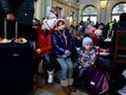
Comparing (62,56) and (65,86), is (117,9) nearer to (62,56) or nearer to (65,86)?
(62,56)

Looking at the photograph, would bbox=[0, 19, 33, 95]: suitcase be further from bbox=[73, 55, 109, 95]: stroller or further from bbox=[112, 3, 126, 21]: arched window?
bbox=[112, 3, 126, 21]: arched window

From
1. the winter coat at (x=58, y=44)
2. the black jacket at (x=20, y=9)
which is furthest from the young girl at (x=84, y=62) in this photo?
the black jacket at (x=20, y=9)

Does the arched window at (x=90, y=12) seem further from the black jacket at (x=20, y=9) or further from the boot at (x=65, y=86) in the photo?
the black jacket at (x=20, y=9)

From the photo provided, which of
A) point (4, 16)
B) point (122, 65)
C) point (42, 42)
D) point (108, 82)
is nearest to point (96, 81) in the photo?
point (108, 82)

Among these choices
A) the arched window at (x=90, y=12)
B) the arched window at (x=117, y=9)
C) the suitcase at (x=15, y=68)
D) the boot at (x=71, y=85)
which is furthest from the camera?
the arched window at (x=90, y=12)

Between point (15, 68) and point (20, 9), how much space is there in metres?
1.14

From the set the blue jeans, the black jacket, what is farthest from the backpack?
the black jacket

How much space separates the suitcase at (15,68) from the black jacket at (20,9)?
2.49ft

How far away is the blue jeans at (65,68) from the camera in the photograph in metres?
6.20

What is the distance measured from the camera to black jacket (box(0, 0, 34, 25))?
222 inches

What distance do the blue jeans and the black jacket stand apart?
2.90 feet

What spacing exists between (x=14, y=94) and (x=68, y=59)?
1.55 metres

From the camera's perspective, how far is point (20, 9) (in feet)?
18.9

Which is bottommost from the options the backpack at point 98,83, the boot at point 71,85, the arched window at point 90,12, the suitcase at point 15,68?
the boot at point 71,85
